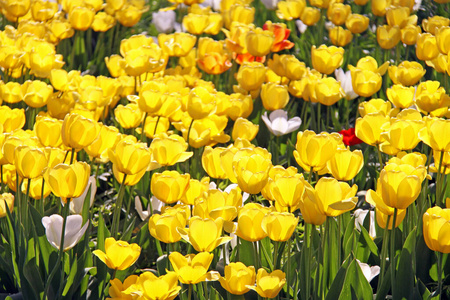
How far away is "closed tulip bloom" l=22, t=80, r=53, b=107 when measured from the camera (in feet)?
7.98

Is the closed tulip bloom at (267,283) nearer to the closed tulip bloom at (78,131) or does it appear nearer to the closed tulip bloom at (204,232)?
the closed tulip bloom at (204,232)

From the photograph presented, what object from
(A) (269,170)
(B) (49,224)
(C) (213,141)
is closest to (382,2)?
(C) (213,141)

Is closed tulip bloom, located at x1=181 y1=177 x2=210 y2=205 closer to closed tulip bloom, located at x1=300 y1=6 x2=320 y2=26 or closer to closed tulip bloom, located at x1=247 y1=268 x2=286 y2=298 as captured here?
closed tulip bloom, located at x1=247 y1=268 x2=286 y2=298

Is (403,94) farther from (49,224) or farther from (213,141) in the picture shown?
(49,224)

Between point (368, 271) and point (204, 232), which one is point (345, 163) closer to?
point (368, 271)

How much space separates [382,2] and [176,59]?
51.4 inches

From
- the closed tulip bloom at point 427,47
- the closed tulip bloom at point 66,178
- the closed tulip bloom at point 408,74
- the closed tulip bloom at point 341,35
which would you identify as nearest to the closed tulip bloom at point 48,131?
the closed tulip bloom at point 66,178

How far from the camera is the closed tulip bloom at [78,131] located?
179 cm

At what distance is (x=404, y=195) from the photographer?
1.43 m

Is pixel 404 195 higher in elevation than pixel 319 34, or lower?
higher

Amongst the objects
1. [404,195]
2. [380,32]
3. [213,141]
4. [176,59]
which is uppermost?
[404,195]

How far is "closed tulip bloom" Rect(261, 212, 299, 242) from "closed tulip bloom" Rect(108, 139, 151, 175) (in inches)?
17.0

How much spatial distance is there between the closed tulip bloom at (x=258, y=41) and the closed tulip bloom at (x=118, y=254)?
1.65m

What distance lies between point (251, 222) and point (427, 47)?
5.14ft
